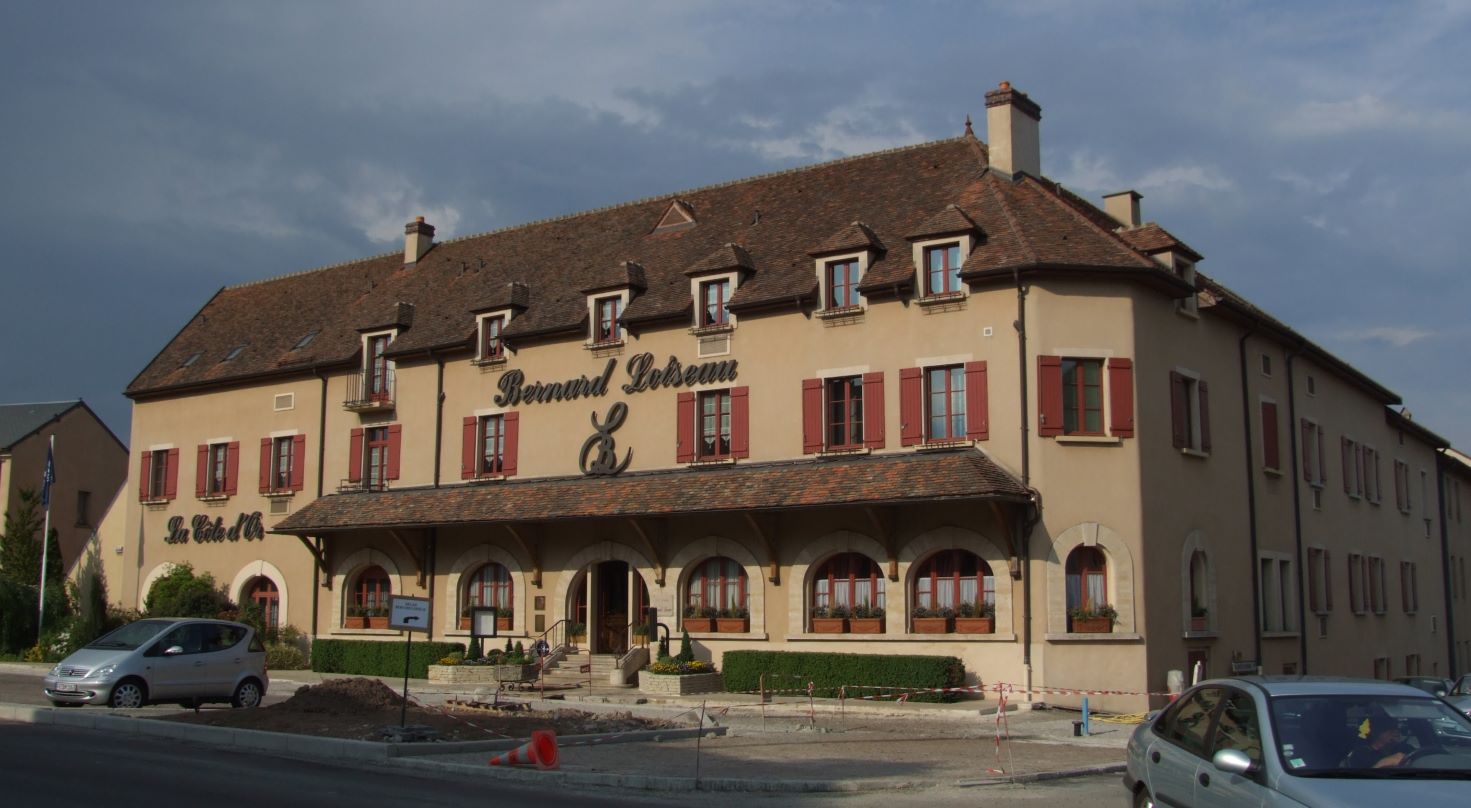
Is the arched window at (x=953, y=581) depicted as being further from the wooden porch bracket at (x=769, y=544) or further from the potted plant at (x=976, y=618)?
the wooden porch bracket at (x=769, y=544)

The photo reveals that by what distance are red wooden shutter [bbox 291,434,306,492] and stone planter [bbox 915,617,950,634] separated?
1807 cm

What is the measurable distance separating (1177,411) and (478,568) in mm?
16290

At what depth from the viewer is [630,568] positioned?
29156 mm

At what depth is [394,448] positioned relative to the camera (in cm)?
3356

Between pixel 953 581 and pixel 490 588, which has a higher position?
pixel 953 581

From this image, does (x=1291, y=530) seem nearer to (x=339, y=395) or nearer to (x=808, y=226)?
(x=808, y=226)

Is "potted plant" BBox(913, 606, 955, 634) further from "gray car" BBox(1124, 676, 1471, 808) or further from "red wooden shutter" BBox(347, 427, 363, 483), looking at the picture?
"gray car" BBox(1124, 676, 1471, 808)

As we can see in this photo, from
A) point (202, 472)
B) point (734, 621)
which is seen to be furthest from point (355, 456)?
point (734, 621)

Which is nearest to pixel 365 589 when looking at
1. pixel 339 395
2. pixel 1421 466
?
pixel 339 395

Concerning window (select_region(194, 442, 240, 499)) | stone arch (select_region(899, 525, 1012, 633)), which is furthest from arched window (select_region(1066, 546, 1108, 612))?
window (select_region(194, 442, 240, 499))

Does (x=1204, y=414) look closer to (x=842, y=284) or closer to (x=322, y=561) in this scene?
(x=842, y=284)

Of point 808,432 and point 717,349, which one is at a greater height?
point 717,349

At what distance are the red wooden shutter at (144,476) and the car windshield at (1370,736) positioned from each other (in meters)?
36.8

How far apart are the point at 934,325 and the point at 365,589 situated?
656 inches
